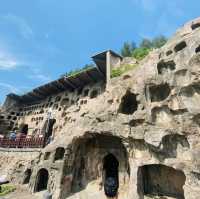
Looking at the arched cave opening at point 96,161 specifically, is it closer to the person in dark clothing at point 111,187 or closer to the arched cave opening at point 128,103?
the person in dark clothing at point 111,187

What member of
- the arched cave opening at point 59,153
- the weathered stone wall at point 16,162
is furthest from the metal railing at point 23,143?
the arched cave opening at point 59,153

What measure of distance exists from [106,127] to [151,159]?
107 inches

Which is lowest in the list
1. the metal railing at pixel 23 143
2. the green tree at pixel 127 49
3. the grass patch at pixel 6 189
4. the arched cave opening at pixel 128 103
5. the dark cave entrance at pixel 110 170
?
the grass patch at pixel 6 189

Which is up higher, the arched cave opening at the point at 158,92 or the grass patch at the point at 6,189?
the arched cave opening at the point at 158,92

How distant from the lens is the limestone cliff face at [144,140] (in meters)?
7.83

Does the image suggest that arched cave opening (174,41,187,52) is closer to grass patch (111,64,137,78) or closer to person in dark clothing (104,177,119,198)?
grass patch (111,64,137,78)

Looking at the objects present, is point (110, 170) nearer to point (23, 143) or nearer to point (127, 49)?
point (23, 143)

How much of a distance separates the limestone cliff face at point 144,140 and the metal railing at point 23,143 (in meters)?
2.60

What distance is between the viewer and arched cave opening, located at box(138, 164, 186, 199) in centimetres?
826

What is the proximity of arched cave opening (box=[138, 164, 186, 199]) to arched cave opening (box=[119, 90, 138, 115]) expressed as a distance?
3305 mm

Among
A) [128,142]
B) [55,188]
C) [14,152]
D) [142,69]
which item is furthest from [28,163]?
[142,69]

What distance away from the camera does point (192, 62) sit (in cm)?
849

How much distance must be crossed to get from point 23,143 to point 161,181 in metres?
11.0

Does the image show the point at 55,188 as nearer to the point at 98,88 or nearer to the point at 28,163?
the point at 28,163
